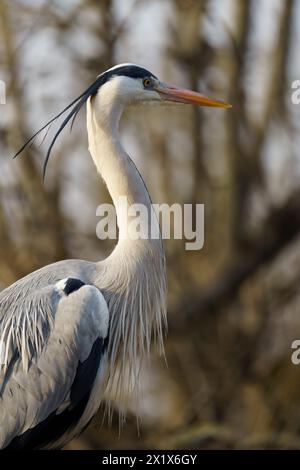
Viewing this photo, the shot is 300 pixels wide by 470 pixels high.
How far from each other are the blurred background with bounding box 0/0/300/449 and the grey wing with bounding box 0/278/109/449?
158 inches

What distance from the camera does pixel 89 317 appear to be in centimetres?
383

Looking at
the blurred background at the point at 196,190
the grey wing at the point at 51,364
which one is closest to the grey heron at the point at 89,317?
the grey wing at the point at 51,364

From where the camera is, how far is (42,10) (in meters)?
7.91

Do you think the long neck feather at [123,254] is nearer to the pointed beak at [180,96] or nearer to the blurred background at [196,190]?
the pointed beak at [180,96]

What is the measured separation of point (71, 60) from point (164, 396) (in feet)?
10.3

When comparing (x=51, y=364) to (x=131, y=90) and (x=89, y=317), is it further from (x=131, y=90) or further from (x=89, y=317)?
(x=131, y=90)

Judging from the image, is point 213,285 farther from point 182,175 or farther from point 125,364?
point 125,364

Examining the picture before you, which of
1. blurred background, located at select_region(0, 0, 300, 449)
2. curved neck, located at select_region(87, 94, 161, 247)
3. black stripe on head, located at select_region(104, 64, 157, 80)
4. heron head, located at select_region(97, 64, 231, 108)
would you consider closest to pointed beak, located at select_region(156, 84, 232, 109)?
heron head, located at select_region(97, 64, 231, 108)

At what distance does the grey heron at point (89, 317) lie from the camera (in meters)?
3.82

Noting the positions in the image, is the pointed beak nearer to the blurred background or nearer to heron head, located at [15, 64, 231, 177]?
heron head, located at [15, 64, 231, 177]

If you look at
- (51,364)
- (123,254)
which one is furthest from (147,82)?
(51,364)

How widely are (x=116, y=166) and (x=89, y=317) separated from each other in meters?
0.66

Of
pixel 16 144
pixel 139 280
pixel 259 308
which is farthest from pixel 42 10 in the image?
pixel 139 280

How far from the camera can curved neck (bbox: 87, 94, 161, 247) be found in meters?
4.05
